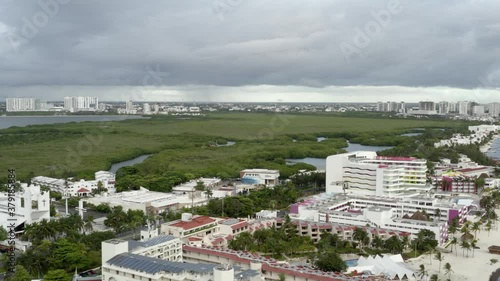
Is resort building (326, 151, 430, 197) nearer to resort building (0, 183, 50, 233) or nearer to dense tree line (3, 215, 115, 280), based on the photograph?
dense tree line (3, 215, 115, 280)

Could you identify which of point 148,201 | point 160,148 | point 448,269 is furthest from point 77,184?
point 160,148

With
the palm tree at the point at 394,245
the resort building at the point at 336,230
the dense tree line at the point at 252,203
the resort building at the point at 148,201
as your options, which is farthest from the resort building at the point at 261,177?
the palm tree at the point at 394,245

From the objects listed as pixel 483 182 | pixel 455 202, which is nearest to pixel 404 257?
pixel 455 202

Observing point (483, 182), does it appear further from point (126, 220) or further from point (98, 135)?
point (98, 135)

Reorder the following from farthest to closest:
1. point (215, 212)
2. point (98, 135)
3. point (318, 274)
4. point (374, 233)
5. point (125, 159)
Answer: point (98, 135), point (125, 159), point (215, 212), point (374, 233), point (318, 274)

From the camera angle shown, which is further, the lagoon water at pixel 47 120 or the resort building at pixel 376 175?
the lagoon water at pixel 47 120

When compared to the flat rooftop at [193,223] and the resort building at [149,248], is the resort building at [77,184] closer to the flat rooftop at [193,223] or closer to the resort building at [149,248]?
the flat rooftop at [193,223]
